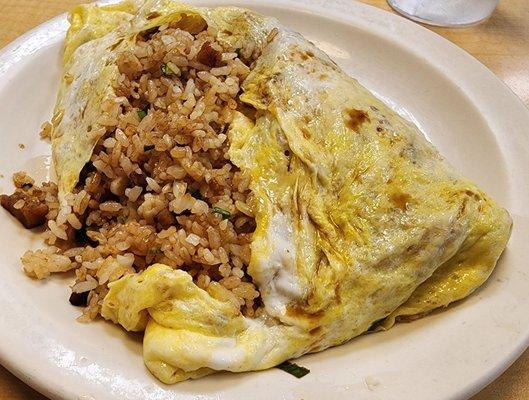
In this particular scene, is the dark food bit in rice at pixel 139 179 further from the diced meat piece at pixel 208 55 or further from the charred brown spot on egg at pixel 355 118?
the charred brown spot on egg at pixel 355 118

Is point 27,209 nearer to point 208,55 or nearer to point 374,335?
point 208,55

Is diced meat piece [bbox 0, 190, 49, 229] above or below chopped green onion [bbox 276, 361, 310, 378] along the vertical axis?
above

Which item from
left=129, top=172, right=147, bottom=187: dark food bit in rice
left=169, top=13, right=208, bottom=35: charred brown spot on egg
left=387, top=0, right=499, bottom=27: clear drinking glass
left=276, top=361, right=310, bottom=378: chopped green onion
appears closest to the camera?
left=276, top=361, right=310, bottom=378: chopped green onion

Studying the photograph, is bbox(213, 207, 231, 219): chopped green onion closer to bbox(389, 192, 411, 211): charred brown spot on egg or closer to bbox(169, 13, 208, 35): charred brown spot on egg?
bbox(389, 192, 411, 211): charred brown spot on egg

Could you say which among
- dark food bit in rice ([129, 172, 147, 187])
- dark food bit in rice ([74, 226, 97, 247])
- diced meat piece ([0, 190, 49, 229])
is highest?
dark food bit in rice ([129, 172, 147, 187])

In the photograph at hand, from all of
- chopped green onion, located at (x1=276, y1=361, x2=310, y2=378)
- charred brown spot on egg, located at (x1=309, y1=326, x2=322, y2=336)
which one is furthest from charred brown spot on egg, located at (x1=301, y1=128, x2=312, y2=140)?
chopped green onion, located at (x1=276, y1=361, x2=310, y2=378)

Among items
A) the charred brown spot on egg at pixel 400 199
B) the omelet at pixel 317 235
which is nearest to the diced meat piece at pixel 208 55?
the omelet at pixel 317 235

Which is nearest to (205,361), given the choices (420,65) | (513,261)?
(513,261)
